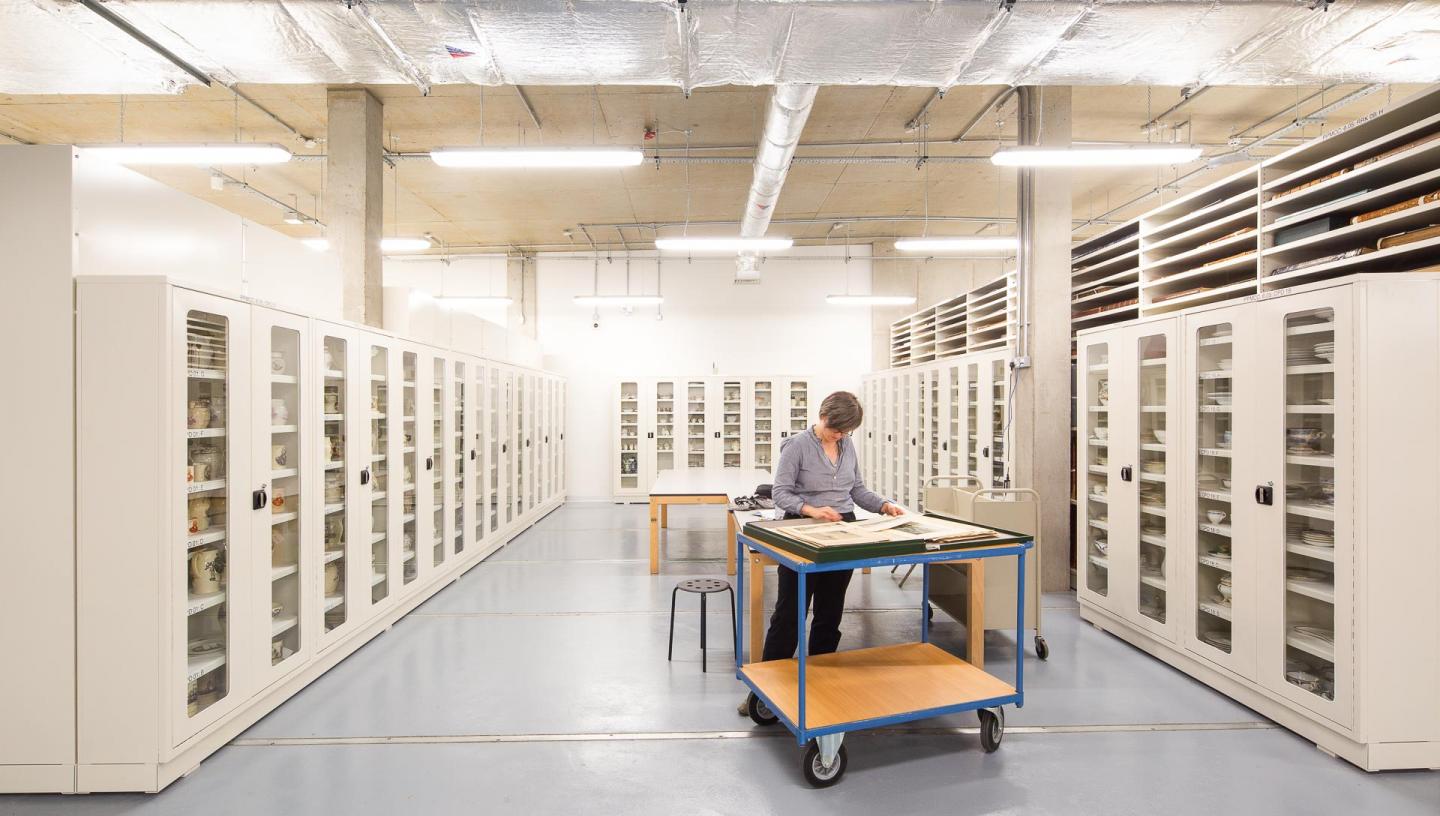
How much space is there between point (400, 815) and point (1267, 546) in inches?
170

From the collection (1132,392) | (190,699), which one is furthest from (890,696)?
(190,699)

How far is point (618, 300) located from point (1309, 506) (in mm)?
8242

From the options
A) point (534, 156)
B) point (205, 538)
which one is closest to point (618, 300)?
point (534, 156)

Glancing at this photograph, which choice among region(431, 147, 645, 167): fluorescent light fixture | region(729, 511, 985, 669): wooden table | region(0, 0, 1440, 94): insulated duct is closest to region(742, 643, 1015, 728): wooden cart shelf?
region(729, 511, 985, 669): wooden table

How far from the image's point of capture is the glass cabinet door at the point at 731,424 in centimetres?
1150

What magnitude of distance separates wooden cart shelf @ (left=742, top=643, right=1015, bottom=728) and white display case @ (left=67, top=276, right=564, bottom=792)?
2.55 metres

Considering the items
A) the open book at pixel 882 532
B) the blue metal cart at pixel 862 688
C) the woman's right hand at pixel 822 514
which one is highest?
the woman's right hand at pixel 822 514

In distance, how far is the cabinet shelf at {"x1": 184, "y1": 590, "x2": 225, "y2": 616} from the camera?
9.59ft

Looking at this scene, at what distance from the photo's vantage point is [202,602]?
298 centimetres

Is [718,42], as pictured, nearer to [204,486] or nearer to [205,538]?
[204,486]

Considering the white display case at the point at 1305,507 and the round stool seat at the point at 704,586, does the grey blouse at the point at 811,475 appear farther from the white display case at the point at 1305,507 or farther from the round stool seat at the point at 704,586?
the white display case at the point at 1305,507

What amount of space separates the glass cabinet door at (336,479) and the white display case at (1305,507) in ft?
17.3

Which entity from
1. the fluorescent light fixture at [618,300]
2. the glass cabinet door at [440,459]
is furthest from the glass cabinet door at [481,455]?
the fluorescent light fixture at [618,300]

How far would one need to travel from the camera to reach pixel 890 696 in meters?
3.00
